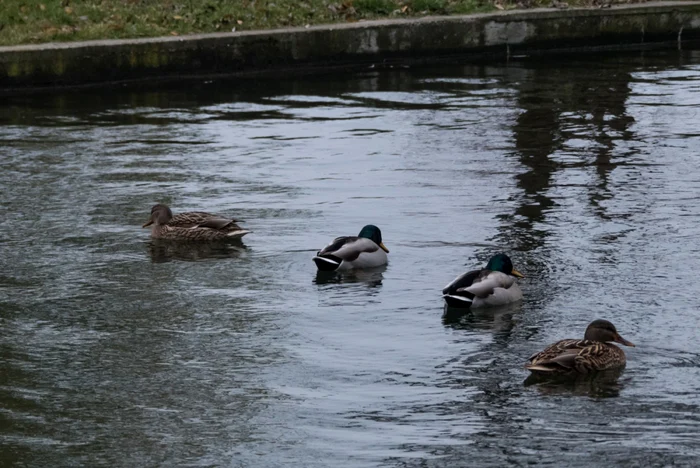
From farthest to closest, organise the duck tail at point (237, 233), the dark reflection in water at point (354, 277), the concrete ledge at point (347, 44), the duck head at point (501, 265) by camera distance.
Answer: the concrete ledge at point (347, 44)
the duck tail at point (237, 233)
the dark reflection in water at point (354, 277)
the duck head at point (501, 265)

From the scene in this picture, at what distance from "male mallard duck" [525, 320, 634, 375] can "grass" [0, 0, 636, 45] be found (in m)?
13.3

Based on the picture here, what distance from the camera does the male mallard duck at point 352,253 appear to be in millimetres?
10617

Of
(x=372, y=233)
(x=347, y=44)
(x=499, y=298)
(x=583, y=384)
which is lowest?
(x=583, y=384)

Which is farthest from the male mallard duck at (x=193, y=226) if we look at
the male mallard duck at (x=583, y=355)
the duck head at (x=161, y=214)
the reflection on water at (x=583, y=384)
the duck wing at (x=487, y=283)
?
the reflection on water at (x=583, y=384)

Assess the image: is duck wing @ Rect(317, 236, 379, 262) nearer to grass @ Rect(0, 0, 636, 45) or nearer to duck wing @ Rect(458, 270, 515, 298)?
duck wing @ Rect(458, 270, 515, 298)

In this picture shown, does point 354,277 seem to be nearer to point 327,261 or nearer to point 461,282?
point 327,261

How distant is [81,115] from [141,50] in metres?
2.26

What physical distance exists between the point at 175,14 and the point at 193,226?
395 inches

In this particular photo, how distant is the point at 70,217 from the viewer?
12.7 m

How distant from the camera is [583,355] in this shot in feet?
26.5

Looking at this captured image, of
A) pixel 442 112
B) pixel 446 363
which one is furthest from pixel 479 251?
pixel 442 112

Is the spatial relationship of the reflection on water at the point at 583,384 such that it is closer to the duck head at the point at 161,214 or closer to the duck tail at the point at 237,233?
the duck tail at the point at 237,233

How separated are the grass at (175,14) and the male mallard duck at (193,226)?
8.76 m

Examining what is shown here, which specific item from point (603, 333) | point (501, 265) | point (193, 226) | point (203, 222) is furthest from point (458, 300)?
point (193, 226)
